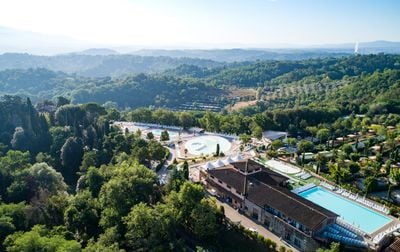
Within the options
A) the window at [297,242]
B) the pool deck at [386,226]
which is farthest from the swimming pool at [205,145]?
the pool deck at [386,226]

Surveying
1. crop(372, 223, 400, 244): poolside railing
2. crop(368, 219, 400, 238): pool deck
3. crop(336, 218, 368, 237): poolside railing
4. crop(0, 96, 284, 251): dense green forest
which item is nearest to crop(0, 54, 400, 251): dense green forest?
crop(0, 96, 284, 251): dense green forest

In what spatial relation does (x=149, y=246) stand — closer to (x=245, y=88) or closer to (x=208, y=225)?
(x=208, y=225)

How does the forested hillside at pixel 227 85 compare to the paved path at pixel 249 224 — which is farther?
the forested hillside at pixel 227 85

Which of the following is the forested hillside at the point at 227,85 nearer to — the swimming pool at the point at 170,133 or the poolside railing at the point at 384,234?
the swimming pool at the point at 170,133

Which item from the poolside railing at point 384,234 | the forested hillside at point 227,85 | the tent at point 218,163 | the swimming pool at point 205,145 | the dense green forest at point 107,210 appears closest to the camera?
the dense green forest at point 107,210

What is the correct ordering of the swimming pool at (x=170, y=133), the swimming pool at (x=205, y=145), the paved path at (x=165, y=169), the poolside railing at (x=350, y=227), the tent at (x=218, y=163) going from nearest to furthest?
the poolside railing at (x=350, y=227) < the paved path at (x=165, y=169) < the tent at (x=218, y=163) < the swimming pool at (x=205, y=145) < the swimming pool at (x=170, y=133)

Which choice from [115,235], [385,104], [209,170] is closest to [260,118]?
[209,170]
